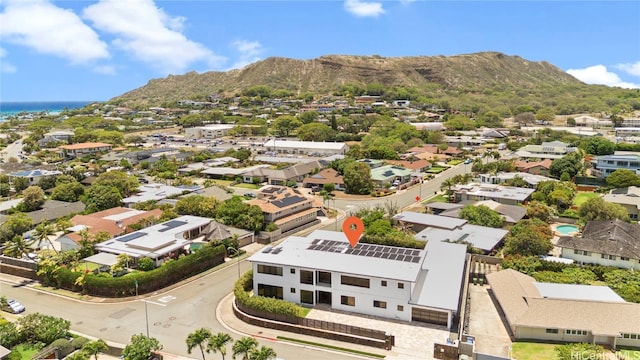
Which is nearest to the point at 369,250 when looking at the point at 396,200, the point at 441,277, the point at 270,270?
the point at 441,277

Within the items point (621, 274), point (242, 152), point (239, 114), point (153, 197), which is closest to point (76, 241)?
point (153, 197)

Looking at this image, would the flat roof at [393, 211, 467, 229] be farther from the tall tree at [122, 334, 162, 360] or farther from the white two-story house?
the tall tree at [122, 334, 162, 360]

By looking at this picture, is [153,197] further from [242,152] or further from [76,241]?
[242,152]

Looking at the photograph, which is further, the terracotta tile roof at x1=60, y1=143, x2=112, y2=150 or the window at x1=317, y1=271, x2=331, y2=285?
the terracotta tile roof at x1=60, y1=143, x2=112, y2=150

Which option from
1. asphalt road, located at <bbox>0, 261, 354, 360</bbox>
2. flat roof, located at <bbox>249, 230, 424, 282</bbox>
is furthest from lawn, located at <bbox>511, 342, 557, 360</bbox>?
asphalt road, located at <bbox>0, 261, 354, 360</bbox>

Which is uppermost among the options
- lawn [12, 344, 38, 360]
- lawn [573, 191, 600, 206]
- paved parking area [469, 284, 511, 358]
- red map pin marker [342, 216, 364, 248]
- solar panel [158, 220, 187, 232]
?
red map pin marker [342, 216, 364, 248]

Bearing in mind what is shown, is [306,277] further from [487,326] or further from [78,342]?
[78,342]

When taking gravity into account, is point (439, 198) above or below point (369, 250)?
below
